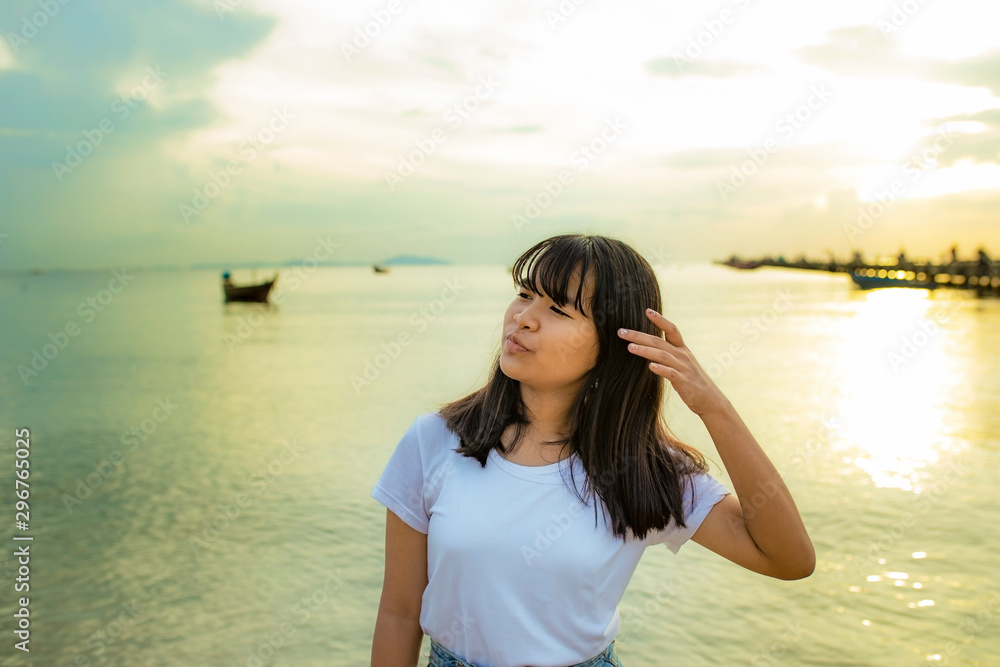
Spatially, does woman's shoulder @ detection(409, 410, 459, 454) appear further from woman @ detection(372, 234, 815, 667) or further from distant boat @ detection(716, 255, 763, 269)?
distant boat @ detection(716, 255, 763, 269)

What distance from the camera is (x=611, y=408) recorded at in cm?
177

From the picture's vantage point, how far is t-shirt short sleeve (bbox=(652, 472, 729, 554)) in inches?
67.6

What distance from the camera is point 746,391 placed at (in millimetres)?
13352

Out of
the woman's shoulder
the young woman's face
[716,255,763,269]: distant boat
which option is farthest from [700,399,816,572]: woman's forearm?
[716,255,763,269]: distant boat

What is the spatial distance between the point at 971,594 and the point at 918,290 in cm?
5918

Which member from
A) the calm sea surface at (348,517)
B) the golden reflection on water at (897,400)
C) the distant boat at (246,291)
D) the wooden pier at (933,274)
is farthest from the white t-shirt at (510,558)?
the wooden pier at (933,274)

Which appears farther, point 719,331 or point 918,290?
point 918,290

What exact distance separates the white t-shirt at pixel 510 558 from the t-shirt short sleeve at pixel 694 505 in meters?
0.06

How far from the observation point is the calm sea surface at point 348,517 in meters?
4.83

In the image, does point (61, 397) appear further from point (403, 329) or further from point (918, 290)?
point (918, 290)

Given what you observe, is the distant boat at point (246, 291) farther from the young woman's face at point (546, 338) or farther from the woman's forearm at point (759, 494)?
the woman's forearm at point (759, 494)

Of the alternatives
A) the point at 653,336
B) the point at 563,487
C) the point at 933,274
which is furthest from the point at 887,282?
the point at 563,487

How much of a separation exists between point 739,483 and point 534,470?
410 mm

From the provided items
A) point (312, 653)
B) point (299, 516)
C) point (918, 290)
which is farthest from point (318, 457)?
point (918, 290)
